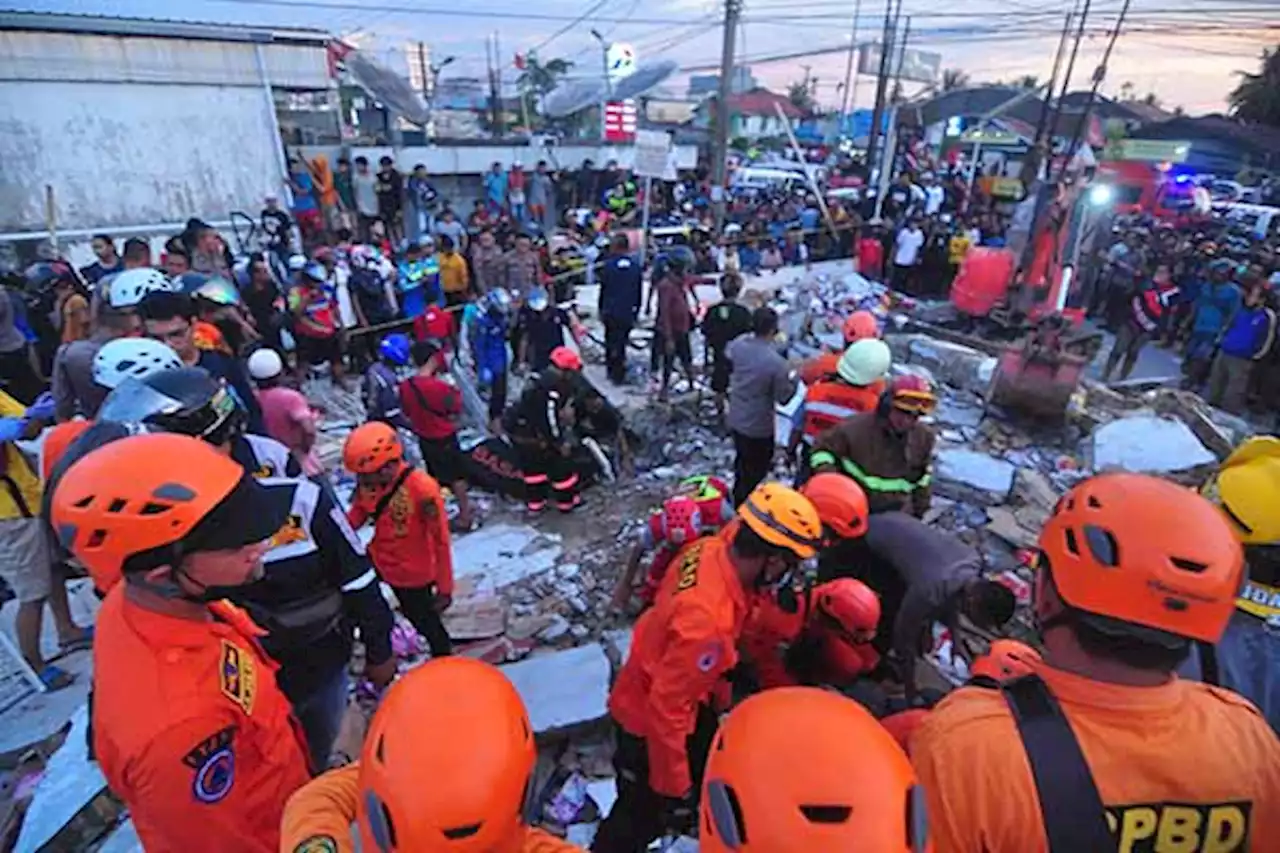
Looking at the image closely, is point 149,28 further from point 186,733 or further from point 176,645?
point 186,733

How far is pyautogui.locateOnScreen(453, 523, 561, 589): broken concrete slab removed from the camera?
536 centimetres

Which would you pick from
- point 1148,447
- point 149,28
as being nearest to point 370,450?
point 1148,447

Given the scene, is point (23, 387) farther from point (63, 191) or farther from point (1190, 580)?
point (1190, 580)

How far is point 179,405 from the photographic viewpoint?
2.43m

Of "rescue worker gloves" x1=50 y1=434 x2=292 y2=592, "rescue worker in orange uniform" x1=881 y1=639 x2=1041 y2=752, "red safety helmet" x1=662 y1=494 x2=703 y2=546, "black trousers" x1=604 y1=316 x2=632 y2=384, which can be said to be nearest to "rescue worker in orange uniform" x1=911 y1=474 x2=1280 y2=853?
"rescue worker in orange uniform" x1=881 y1=639 x2=1041 y2=752

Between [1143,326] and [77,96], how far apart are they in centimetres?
1649

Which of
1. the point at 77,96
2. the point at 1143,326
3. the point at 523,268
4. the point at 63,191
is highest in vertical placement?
the point at 77,96

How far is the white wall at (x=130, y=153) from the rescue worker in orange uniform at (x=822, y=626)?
13.4 meters

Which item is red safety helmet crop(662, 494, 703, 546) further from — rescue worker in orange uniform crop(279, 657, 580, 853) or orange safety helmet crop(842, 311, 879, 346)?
orange safety helmet crop(842, 311, 879, 346)

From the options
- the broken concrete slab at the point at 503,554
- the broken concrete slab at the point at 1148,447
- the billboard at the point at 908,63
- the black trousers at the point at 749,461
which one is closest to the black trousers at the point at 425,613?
the broken concrete slab at the point at 503,554

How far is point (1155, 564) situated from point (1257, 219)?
79.4 feet

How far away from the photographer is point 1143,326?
971 centimetres

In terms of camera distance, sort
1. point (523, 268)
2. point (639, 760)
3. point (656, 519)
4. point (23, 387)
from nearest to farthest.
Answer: point (639, 760) < point (656, 519) < point (23, 387) < point (523, 268)

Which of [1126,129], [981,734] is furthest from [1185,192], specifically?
[981,734]
